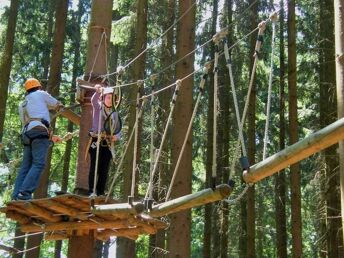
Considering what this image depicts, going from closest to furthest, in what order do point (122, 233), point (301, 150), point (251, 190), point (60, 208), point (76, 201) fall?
1. point (301, 150)
2. point (76, 201)
3. point (60, 208)
4. point (122, 233)
5. point (251, 190)

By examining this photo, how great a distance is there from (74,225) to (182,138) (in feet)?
8.65

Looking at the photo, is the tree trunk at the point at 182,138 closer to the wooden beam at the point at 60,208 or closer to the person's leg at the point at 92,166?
the person's leg at the point at 92,166

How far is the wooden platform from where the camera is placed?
205 inches

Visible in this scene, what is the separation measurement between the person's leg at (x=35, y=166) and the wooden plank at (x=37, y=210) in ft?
0.84

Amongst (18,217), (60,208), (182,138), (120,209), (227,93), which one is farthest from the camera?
(227,93)

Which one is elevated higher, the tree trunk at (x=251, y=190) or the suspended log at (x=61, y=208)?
the tree trunk at (x=251, y=190)

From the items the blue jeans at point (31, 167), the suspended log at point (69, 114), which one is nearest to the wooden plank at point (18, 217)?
the blue jeans at point (31, 167)

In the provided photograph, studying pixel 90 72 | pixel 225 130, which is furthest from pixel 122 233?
pixel 225 130

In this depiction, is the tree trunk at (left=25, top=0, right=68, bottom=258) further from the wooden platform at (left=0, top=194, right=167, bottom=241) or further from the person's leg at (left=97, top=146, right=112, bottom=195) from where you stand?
the person's leg at (left=97, top=146, right=112, bottom=195)

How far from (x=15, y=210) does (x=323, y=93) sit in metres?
7.59

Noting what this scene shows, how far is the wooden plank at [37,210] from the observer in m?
5.28

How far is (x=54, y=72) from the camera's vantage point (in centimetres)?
1168

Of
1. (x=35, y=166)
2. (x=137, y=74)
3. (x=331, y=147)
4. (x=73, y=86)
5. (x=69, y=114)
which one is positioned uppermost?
(x=73, y=86)

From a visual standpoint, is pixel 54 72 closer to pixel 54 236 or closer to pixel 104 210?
pixel 54 236
